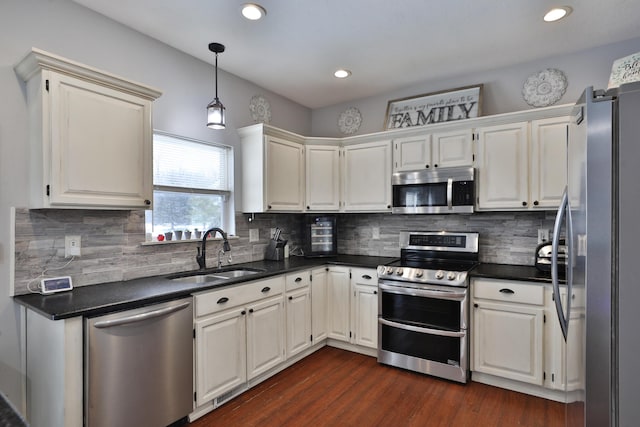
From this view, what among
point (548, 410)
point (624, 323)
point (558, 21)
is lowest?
point (548, 410)

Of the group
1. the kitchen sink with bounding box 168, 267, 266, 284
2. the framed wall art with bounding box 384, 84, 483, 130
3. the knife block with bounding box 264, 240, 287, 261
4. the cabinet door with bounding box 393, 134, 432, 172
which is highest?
the framed wall art with bounding box 384, 84, 483, 130

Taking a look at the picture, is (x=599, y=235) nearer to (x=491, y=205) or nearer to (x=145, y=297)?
(x=491, y=205)

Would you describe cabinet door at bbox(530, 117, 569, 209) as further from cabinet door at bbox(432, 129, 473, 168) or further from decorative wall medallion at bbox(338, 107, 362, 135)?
decorative wall medallion at bbox(338, 107, 362, 135)

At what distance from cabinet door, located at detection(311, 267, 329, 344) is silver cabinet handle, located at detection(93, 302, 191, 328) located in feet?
4.68

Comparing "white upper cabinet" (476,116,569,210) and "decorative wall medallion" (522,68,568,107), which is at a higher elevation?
"decorative wall medallion" (522,68,568,107)

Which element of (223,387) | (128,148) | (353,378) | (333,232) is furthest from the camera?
(333,232)

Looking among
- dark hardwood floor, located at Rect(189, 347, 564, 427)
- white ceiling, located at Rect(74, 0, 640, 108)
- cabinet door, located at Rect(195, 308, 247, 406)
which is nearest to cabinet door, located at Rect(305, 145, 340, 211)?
white ceiling, located at Rect(74, 0, 640, 108)

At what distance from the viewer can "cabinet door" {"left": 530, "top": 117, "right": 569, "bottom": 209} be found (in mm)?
2738

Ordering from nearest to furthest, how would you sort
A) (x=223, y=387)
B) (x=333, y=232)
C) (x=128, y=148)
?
(x=128, y=148) < (x=223, y=387) < (x=333, y=232)

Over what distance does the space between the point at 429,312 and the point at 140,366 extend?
217 cm

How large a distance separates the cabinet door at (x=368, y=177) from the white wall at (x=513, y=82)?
461 millimetres

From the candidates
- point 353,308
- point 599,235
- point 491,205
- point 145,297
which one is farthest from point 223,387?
point 491,205

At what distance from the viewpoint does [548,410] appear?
247 cm

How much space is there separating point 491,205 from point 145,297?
276 centimetres
